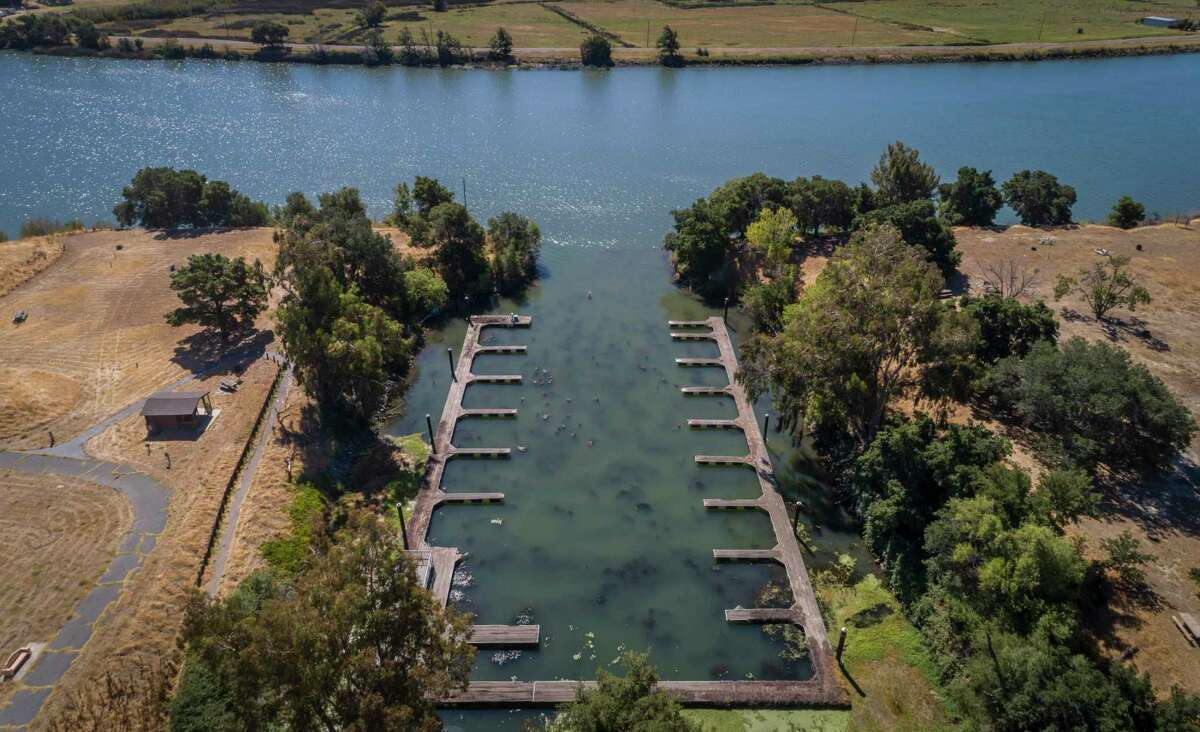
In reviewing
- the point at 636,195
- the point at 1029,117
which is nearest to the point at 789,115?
the point at 1029,117

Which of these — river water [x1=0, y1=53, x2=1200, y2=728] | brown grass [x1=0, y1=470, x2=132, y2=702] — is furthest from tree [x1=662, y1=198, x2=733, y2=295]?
brown grass [x1=0, y1=470, x2=132, y2=702]

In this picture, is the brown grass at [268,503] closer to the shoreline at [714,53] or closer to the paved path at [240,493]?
the paved path at [240,493]

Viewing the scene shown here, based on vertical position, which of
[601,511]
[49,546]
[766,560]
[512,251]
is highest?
[512,251]

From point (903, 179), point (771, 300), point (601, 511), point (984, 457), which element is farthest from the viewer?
point (903, 179)

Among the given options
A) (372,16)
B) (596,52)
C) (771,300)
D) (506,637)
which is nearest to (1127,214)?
(771,300)

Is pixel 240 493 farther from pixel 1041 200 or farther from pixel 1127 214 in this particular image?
pixel 1127 214

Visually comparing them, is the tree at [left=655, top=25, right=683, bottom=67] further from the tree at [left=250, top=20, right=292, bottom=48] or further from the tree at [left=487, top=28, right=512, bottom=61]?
the tree at [left=250, top=20, right=292, bottom=48]

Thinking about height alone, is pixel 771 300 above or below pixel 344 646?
above
